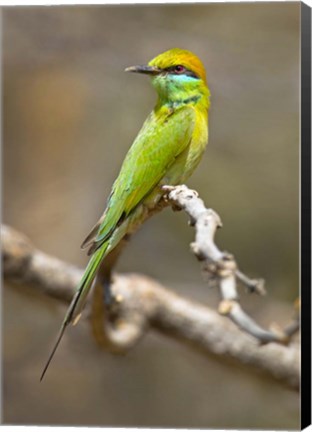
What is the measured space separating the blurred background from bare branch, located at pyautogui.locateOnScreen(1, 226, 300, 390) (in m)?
0.09

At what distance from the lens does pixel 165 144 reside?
2523 millimetres

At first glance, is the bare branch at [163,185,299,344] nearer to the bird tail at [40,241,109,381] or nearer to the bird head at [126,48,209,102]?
the bird tail at [40,241,109,381]

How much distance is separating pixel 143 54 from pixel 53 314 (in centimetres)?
91

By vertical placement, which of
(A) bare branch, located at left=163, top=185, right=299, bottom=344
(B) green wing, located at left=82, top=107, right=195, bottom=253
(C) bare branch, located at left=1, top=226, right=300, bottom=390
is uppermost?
(B) green wing, located at left=82, top=107, right=195, bottom=253

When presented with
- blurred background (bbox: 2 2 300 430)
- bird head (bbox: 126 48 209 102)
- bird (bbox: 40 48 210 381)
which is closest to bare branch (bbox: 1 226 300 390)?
blurred background (bbox: 2 2 300 430)

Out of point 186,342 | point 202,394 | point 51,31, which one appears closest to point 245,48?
point 51,31

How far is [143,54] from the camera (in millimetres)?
2750

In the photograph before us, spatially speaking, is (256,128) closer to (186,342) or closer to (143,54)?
(143,54)

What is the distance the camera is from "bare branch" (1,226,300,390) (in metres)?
2.66

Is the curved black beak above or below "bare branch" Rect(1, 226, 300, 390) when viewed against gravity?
above

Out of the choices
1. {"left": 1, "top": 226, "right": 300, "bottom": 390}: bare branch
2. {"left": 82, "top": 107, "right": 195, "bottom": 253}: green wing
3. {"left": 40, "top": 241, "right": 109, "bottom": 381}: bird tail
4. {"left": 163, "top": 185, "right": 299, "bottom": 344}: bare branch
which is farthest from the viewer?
{"left": 1, "top": 226, "right": 300, "bottom": 390}: bare branch

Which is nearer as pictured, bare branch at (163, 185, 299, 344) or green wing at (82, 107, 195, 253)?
bare branch at (163, 185, 299, 344)

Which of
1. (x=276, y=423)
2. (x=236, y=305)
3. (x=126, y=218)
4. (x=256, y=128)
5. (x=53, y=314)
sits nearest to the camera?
(x=236, y=305)

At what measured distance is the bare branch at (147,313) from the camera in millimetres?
2658
